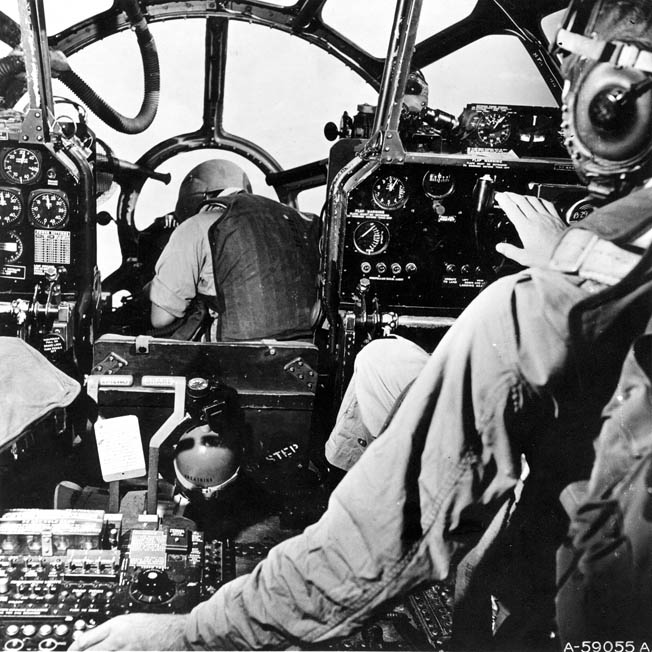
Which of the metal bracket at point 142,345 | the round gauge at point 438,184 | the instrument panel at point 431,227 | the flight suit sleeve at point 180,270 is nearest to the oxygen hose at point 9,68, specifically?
the flight suit sleeve at point 180,270

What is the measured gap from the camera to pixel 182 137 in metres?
3.16

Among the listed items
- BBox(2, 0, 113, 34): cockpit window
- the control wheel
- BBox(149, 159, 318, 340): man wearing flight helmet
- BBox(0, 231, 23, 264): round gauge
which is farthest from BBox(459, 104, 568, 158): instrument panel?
the control wheel

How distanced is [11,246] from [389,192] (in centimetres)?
148

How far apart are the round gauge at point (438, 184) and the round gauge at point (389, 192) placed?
9 cm

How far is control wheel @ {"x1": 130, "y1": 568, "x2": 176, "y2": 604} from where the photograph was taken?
140 cm

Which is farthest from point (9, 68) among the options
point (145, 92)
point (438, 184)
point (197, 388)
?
point (438, 184)

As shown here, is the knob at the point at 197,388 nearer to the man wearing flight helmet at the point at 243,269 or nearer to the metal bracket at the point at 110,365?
the metal bracket at the point at 110,365

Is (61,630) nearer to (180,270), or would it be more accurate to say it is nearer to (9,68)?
(180,270)

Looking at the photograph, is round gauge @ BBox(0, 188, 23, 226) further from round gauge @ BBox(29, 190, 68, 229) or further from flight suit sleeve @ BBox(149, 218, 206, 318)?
flight suit sleeve @ BBox(149, 218, 206, 318)

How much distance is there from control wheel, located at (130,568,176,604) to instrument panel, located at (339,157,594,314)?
1341 millimetres

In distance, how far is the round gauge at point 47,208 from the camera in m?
2.39

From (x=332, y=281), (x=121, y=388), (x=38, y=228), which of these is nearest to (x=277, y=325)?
(x=332, y=281)

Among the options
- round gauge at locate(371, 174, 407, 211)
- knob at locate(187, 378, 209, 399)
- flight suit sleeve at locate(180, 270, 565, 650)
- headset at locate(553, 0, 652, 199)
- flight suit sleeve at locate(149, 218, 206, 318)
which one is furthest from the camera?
flight suit sleeve at locate(149, 218, 206, 318)

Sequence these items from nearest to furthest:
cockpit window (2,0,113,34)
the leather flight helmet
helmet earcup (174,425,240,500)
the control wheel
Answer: the control wheel, cockpit window (2,0,113,34), helmet earcup (174,425,240,500), the leather flight helmet
